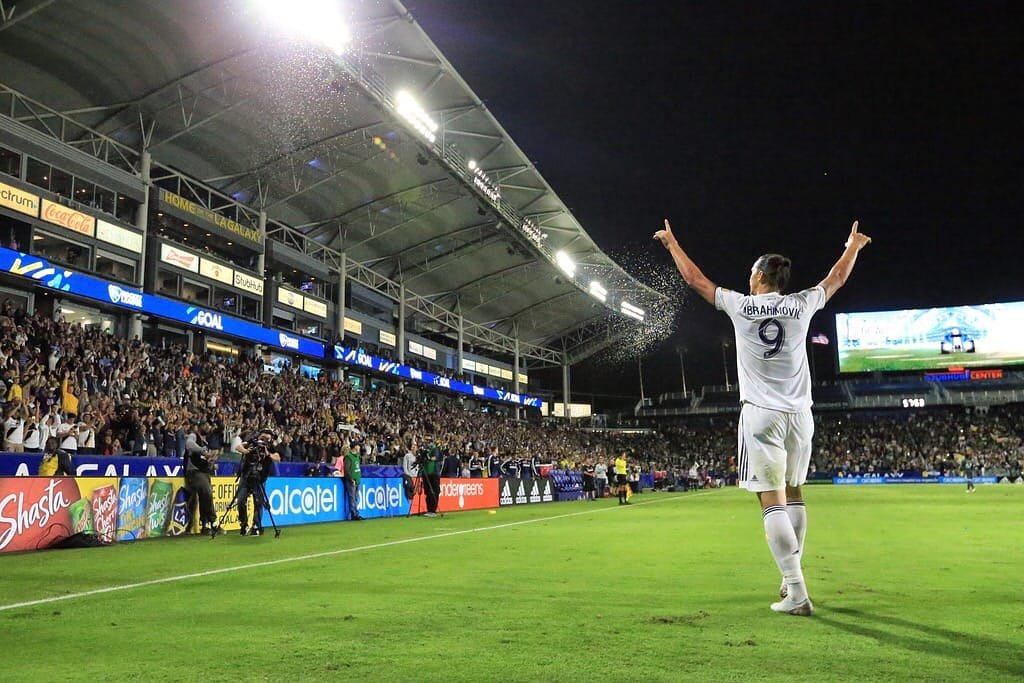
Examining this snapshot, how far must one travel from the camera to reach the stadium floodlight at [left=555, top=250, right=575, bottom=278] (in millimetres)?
51919

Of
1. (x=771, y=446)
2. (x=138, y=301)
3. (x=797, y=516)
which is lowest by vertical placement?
(x=797, y=516)

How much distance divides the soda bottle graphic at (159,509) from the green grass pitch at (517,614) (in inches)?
111

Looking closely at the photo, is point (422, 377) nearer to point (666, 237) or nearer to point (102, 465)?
point (102, 465)

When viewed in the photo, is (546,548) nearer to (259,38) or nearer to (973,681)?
(973,681)

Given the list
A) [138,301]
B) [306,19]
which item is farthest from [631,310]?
→ [306,19]

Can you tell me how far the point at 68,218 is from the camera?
28312mm

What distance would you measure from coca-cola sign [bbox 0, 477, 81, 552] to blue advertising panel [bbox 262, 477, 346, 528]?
15.4 ft

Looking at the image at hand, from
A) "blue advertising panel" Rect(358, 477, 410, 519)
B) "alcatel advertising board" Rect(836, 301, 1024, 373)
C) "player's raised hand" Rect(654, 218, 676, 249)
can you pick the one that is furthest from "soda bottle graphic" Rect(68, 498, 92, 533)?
"alcatel advertising board" Rect(836, 301, 1024, 373)

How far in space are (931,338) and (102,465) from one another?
6177cm

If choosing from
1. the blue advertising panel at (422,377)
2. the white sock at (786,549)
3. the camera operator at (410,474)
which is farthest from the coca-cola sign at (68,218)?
the white sock at (786,549)

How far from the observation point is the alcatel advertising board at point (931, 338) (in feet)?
200

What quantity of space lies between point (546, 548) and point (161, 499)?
7.80 m

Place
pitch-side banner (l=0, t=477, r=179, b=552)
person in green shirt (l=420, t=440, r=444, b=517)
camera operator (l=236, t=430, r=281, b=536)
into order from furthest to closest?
person in green shirt (l=420, t=440, r=444, b=517), camera operator (l=236, t=430, r=281, b=536), pitch-side banner (l=0, t=477, r=179, b=552)

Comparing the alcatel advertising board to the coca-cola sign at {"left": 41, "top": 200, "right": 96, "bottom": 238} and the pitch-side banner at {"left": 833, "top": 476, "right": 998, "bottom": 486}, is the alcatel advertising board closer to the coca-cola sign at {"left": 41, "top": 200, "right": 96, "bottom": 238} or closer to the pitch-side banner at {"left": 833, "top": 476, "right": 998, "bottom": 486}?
the pitch-side banner at {"left": 833, "top": 476, "right": 998, "bottom": 486}
